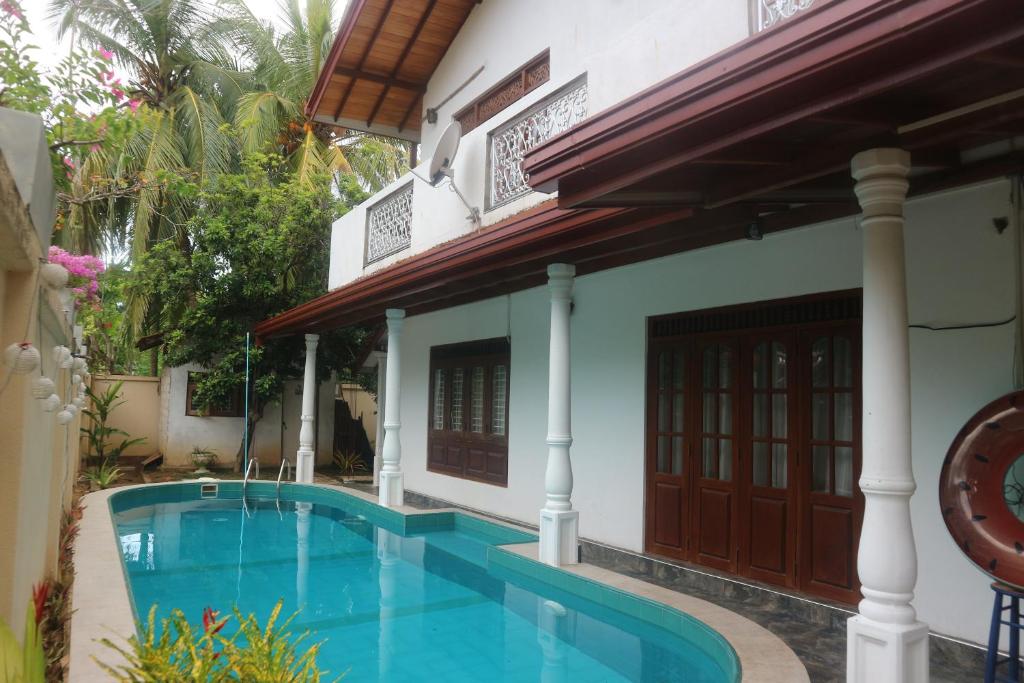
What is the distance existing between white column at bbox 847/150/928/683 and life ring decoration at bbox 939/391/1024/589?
1.98 feet

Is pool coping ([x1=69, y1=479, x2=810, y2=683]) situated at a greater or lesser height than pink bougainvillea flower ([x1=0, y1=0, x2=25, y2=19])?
lesser

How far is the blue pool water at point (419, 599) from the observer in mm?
5242

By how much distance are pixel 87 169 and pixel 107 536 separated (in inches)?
470

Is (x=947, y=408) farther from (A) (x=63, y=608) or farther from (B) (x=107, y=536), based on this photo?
(B) (x=107, y=536)

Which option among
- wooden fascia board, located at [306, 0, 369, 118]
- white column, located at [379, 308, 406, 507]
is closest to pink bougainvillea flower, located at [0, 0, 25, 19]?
white column, located at [379, 308, 406, 507]

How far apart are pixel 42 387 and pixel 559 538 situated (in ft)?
15.9

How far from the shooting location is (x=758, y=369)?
22.1 ft

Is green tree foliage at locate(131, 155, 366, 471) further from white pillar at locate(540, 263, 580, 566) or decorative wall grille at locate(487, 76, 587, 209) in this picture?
white pillar at locate(540, 263, 580, 566)

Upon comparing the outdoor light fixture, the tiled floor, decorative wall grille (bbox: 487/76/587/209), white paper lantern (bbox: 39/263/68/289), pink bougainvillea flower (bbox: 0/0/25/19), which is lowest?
the tiled floor

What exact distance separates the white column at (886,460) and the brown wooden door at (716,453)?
307cm

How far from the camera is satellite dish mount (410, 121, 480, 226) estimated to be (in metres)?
8.27

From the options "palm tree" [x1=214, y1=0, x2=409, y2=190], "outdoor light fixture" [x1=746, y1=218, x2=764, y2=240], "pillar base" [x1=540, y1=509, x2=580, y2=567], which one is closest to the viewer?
"outdoor light fixture" [x1=746, y1=218, x2=764, y2=240]

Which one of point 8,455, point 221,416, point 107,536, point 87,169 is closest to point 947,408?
point 8,455

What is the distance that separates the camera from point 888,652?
3584mm
